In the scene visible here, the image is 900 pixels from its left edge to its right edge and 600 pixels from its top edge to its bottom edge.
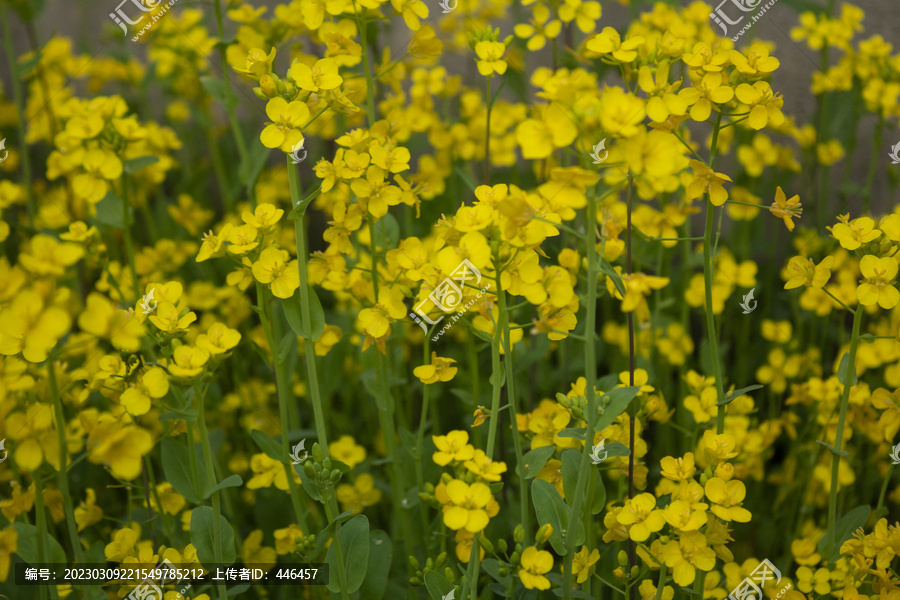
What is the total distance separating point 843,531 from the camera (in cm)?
158

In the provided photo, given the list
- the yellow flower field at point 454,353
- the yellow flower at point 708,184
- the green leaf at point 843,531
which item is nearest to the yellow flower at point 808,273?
the yellow flower field at point 454,353

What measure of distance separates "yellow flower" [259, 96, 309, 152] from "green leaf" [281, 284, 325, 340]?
30 centimetres

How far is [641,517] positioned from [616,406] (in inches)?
9.9

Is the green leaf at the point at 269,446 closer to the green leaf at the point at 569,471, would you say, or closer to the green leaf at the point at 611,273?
the green leaf at the point at 569,471

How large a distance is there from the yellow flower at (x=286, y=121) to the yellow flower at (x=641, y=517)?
938mm

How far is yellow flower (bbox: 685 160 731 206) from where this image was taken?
1.32 m

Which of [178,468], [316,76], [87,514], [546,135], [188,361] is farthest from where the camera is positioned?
[87,514]

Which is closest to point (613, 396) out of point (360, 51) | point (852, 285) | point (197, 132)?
point (360, 51)

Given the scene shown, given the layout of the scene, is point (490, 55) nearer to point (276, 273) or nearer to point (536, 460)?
point (276, 273)

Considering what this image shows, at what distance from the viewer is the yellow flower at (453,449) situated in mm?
1158

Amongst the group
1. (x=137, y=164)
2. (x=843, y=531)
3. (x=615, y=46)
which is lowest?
(x=843, y=531)

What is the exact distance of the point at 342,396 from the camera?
2469 mm

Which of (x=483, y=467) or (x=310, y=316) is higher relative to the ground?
(x=310, y=316)

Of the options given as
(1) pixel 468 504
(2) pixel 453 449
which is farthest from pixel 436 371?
(1) pixel 468 504
